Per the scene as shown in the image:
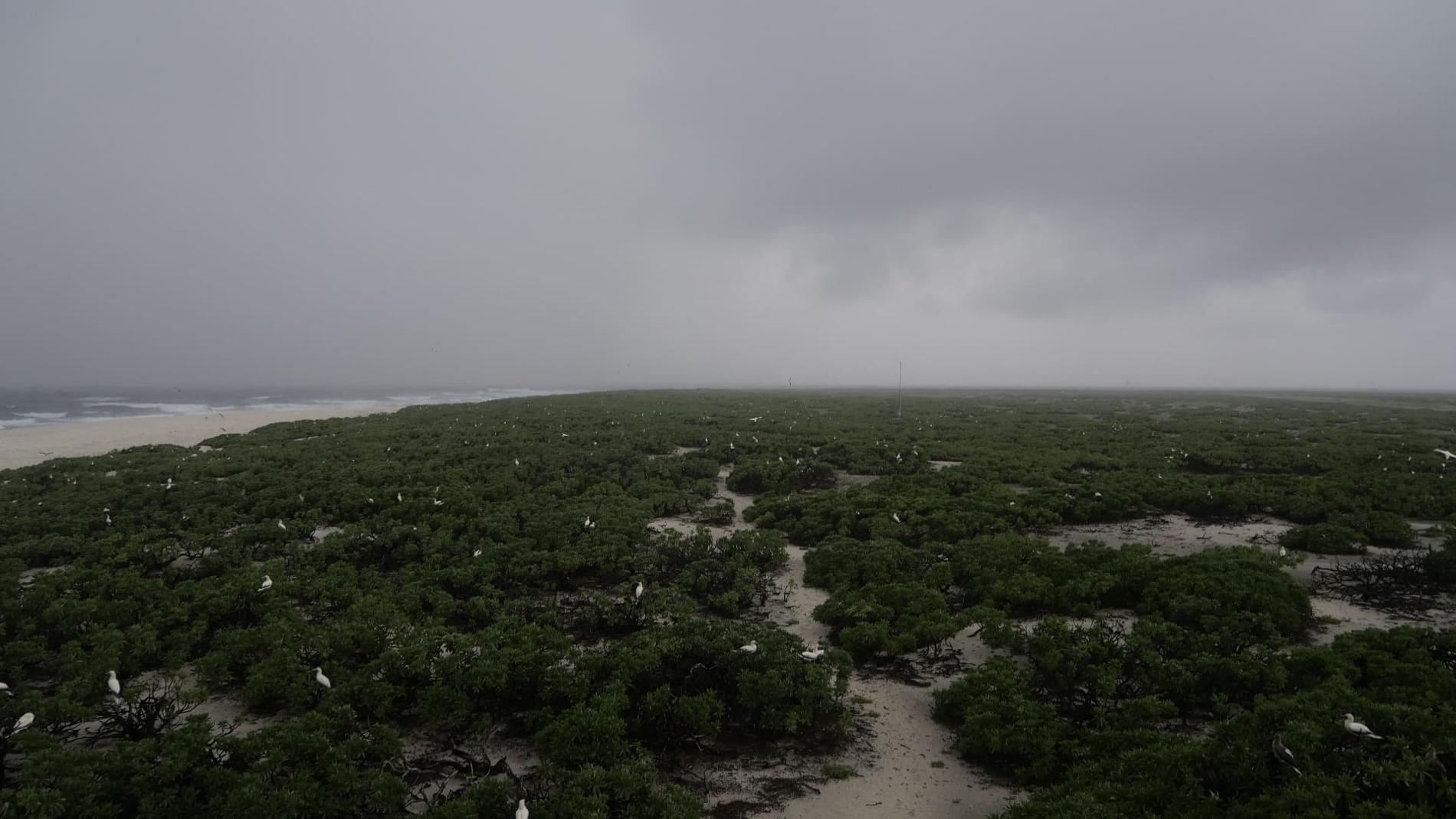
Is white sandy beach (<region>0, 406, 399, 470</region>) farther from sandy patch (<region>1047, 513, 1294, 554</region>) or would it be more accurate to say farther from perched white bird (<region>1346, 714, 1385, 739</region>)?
sandy patch (<region>1047, 513, 1294, 554</region>)

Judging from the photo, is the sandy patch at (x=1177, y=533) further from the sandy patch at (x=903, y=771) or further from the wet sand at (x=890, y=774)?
the wet sand at (x=890, y=774)

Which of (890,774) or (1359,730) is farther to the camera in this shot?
(890,774)

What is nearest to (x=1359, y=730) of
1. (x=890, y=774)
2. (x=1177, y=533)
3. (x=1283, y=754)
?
(x=1283, y=754)

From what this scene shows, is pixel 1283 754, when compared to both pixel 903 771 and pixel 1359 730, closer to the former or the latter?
pixel 1359 730

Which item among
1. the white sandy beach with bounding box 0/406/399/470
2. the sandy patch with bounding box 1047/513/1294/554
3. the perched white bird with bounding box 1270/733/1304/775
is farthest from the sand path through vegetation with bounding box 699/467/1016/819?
the white sandy beach with bounding box 0/406/399/470

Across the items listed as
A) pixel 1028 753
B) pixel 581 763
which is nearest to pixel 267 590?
pixel 581 763

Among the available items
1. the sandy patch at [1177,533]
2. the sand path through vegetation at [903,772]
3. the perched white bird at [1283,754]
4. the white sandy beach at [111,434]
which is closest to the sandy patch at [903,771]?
the sand path through vegetation at [903,772]

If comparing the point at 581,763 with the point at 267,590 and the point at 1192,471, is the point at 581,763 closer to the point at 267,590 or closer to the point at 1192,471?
the point at 267,590
